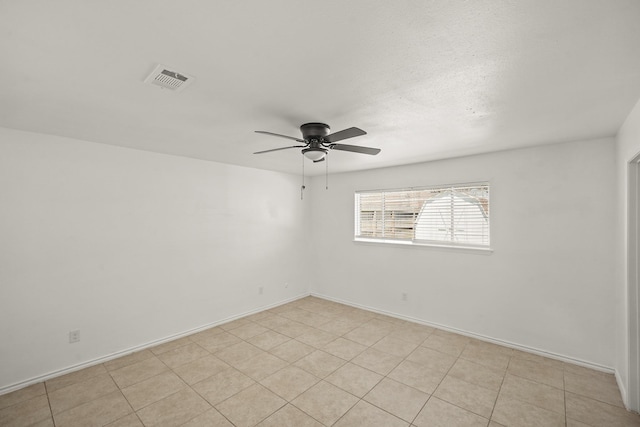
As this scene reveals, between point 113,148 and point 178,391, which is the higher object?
point 113,148

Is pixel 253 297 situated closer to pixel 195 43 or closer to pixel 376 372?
pixel 376 372

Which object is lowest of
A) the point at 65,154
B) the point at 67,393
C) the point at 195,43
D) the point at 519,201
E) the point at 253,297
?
the point at 67,393

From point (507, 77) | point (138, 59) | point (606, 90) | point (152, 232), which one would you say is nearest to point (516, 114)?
point (606, 90)

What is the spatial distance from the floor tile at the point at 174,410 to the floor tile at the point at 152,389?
8 cm

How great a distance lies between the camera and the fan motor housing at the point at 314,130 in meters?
→ 2.34

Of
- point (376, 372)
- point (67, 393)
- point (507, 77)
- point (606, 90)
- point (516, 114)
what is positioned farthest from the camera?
point (376, 372)

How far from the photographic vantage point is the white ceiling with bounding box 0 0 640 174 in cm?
114

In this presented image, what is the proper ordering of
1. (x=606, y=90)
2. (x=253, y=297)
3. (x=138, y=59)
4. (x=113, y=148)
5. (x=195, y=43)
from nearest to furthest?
(x=195, y=43), (x=138, y=59), (x=606, y=90), (x=113, y=148), (x=253, y=297)

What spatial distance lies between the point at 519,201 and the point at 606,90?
1.74 metres

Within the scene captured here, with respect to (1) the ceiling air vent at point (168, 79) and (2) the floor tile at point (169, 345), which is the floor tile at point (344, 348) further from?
(1) the ceiling air vent at point (168, 79)

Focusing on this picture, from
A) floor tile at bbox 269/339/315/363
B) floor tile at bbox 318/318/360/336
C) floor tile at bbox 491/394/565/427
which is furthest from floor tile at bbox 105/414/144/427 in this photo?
floor tile at bbox 491/394/565/427

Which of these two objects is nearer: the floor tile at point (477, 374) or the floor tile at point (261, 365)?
the floor tile at point (477, 374)

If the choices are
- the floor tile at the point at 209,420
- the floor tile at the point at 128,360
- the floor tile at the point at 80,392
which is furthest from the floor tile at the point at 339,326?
the floor tile at the point at 80,392

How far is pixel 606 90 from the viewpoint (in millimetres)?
1831
